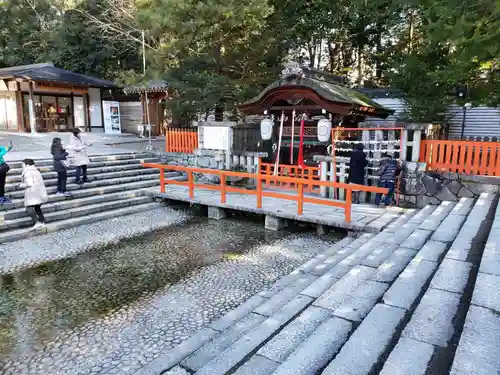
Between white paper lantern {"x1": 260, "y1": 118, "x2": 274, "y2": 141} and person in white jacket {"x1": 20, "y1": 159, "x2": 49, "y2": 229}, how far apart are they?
653 cm

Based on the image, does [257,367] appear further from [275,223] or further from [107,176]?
[107,176]

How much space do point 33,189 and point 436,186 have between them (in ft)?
29.8

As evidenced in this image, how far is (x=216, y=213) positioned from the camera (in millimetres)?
9398

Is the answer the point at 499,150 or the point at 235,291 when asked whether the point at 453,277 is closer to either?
the point at 235,291

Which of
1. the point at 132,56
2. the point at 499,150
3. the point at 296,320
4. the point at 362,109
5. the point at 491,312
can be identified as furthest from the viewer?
the point at 132,56

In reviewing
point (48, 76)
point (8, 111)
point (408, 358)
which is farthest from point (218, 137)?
point (8, 111)

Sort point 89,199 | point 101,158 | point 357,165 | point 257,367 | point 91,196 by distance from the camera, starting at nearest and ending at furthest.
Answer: point 257,367 < point 357,165 < point 89,199 < point 91,196 < point 101,158

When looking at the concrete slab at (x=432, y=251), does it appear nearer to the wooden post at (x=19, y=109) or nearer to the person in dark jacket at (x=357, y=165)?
the person in dark jacket at (x=357, y=165)

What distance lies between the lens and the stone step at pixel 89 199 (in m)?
8.17

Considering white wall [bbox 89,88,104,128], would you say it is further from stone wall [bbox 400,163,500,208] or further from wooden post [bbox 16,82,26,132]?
stone wall [bbox 400,163,500,208]

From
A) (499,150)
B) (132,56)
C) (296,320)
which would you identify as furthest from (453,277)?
(132,56)

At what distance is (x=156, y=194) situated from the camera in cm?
1065

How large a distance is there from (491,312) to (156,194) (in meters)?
9.05

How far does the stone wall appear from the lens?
26.7ft
